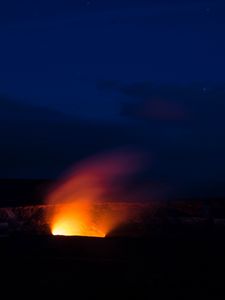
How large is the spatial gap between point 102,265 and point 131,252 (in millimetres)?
399

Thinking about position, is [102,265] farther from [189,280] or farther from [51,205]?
[51,205]

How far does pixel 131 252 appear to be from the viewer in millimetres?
3832

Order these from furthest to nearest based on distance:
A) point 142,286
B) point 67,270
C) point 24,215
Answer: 1. point 24,215
2. point 67,270
3. point 142,286

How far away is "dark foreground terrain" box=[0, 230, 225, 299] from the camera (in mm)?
3084

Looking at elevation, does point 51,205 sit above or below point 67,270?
above

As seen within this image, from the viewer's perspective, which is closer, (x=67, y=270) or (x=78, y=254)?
(x=67, y=270)

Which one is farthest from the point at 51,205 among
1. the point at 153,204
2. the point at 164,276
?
the point at 164,276

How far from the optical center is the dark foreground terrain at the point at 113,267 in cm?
308

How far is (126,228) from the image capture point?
5.85 metres

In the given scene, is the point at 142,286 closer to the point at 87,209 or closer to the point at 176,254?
the point at 176,254

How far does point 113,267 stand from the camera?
3.51m

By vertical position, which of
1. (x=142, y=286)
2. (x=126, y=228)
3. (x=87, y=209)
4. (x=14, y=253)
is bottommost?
(x=142, y=286)

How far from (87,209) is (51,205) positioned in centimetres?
58

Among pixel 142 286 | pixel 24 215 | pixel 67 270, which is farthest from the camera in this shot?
pixel 24 215
